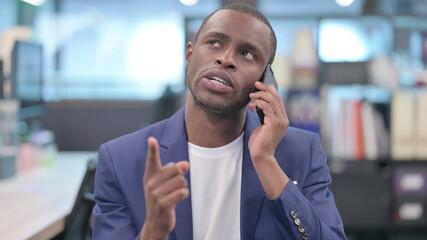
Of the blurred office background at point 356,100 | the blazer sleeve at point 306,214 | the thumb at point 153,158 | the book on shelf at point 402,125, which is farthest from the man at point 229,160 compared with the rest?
the book on shelf at point 402,125

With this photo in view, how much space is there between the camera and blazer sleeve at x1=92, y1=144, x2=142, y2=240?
129cm

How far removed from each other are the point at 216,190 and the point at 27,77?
2025 mm

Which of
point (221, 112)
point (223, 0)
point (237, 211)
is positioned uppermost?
point (223, 0)

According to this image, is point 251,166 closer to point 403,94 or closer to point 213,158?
point 213,158

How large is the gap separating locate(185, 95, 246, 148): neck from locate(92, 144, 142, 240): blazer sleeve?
0.25m

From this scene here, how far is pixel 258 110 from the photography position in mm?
1350

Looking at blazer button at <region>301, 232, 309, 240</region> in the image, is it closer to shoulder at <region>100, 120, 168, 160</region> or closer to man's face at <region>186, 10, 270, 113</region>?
man's face at <region>186, 10, 270, 113</region>

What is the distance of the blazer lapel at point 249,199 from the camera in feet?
4.43

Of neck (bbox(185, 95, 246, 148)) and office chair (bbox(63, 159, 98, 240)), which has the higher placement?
neck (bbox(185, 95, 246, 148))

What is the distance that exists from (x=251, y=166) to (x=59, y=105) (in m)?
3.28

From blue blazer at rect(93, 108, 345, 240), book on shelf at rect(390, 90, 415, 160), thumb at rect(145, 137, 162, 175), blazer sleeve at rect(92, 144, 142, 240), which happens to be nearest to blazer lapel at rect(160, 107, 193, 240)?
blue blazer at rect(93, 108, 345, 240)

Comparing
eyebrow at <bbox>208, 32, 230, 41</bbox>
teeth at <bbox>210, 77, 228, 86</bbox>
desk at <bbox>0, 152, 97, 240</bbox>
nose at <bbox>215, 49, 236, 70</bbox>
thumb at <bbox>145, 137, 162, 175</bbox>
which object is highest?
eyebrow at <bbox>208, 32, 230, 41</bbox>

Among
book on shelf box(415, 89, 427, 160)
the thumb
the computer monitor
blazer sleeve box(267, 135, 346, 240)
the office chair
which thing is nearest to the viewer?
the thumb

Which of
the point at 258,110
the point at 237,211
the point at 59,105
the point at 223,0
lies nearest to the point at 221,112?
the point at 258,110
